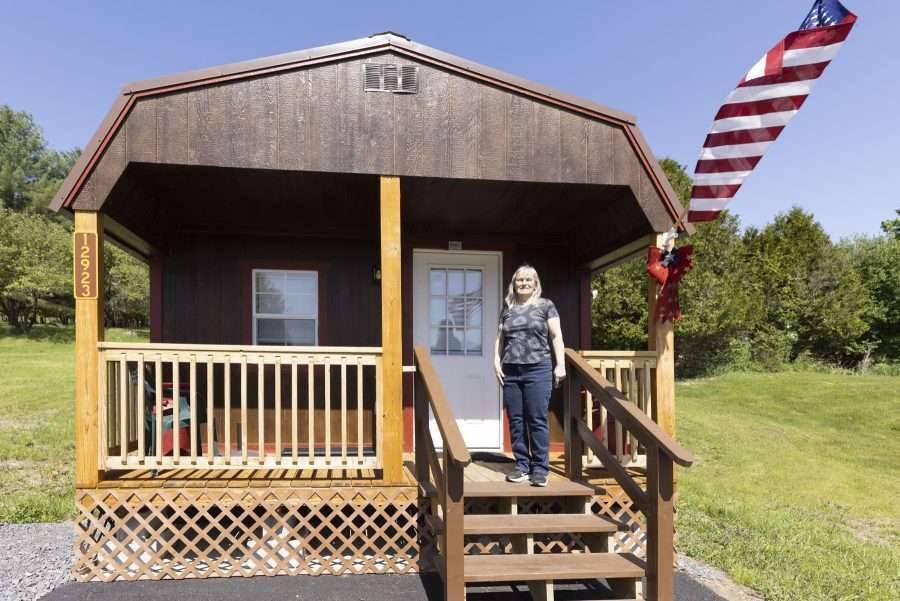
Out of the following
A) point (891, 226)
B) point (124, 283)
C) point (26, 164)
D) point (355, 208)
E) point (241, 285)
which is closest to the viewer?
point (355, 208)

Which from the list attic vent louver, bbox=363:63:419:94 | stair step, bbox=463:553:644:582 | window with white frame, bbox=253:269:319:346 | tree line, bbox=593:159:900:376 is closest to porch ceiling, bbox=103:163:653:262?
window with white frame, bbox=253:269:319:346

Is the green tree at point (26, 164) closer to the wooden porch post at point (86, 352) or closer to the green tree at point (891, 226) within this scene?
the wooden porch post at point (86, 352)

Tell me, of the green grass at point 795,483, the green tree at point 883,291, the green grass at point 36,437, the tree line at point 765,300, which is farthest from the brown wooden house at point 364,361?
the green tree at point 883,291

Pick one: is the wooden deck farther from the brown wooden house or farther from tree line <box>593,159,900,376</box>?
tree line <box>593,159,900,376</box>

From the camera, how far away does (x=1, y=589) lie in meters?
3.56

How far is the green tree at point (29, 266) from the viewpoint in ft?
76.2

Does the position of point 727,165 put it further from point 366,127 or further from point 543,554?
point 543,554

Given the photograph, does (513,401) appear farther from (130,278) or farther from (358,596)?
(130,278)

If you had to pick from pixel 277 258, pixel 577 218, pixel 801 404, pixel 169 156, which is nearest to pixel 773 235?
pixel 801 404

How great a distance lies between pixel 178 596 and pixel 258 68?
3513 mm

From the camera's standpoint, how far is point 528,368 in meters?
3.69

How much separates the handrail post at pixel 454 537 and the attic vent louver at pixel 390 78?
2.59 meters

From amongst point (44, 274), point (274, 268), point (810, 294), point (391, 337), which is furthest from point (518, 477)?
point (44, 274)

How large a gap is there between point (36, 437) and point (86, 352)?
679 centimetres
